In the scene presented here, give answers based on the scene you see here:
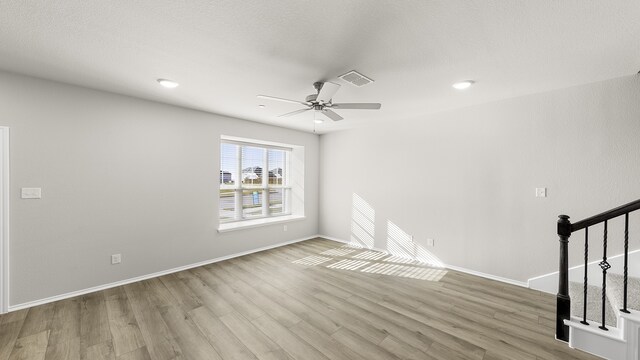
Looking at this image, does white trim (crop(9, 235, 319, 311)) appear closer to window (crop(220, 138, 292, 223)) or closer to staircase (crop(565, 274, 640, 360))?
window (crop(220, 138, 292, 223))

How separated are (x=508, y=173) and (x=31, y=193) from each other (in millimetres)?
5822

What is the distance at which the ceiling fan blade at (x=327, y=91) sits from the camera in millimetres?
2348

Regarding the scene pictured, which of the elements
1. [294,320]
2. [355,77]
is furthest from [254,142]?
[294,320]

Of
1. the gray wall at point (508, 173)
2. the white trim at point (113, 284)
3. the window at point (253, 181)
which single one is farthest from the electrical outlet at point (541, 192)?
the white trim at point (113, 284)

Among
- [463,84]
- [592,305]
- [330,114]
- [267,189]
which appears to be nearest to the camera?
[592,305]

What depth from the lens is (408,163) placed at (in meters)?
4.43

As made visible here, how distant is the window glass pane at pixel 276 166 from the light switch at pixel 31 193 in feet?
11.2

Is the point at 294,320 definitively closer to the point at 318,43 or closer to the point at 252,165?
the point at 318,43

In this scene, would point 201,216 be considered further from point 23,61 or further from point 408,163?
point 408,163

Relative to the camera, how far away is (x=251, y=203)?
5.17m


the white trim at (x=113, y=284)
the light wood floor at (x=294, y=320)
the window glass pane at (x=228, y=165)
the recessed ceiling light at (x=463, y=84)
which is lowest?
the light wood floor at (x=294, y=320)

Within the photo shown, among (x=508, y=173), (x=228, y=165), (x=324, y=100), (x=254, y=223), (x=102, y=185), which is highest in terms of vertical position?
(x=324, y=100)

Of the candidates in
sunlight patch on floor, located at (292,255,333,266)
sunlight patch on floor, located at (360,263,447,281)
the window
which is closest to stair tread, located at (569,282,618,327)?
sunlight patch on floor, located at (360,263,447,281)

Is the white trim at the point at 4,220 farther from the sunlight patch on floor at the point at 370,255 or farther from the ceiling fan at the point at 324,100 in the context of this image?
the sunlight patch on floor at the point at 370,255
